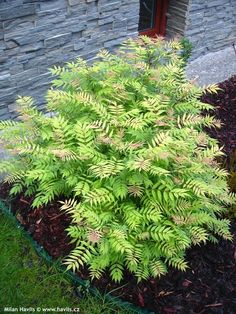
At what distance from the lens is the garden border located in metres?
2.67

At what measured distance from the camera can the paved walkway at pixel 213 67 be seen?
17.1ft

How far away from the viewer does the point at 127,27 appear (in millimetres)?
4633

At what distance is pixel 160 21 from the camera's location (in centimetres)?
531

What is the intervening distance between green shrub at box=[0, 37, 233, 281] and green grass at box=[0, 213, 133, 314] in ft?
0.88

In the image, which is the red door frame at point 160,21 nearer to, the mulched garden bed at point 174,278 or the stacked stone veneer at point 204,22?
the stacked stone veneer at point 204,22

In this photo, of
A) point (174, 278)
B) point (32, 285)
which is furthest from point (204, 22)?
point (32, 285)

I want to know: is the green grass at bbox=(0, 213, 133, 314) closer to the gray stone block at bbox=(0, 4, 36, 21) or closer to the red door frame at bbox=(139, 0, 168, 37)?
the gray stone block at bbox=(0, 4, 36, 21)

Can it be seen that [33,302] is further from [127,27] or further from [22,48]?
[127,27]

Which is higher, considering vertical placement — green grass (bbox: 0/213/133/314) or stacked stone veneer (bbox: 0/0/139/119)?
stacked stone veneer (bbox: 0/0/139/119)

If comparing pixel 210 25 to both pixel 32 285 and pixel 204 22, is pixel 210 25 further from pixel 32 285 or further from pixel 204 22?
pixel 32 285

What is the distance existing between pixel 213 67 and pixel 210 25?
1.84 ft

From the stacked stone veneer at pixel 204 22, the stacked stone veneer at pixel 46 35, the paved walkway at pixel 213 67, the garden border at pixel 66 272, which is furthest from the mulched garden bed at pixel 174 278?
the stacked stone veneer at pixel 204 22

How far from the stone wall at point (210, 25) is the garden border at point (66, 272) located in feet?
10.8

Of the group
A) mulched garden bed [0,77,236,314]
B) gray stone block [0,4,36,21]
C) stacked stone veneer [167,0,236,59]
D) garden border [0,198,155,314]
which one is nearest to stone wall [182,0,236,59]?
stacked stone veneer [167,0,236,59]
